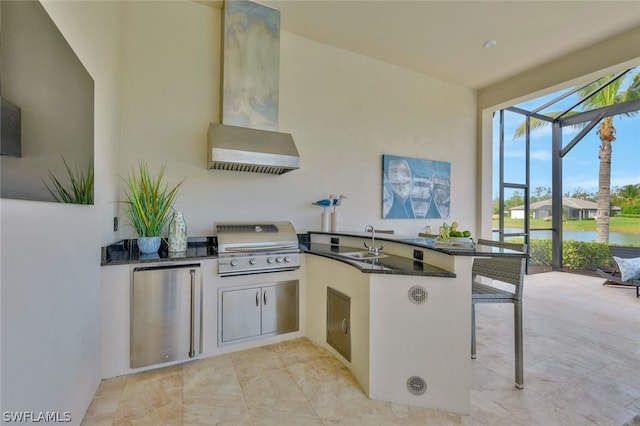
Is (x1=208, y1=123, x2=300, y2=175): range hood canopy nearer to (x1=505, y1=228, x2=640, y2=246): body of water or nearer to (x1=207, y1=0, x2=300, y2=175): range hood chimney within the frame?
(x1=207, y1=0, x2=300, y2=175): range hood chimney

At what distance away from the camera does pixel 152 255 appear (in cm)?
233

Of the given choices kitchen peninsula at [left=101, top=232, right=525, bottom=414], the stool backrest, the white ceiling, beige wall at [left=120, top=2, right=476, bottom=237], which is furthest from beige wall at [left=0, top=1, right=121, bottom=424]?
the stool backrest

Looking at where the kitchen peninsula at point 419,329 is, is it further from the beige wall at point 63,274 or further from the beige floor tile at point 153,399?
the beige wall at point 63,274

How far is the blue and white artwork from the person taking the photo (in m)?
4.02

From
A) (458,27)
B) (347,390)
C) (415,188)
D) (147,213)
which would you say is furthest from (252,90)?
(347,390)

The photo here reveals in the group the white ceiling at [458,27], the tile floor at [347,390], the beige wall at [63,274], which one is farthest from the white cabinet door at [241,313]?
the white ceiling at [458,27]

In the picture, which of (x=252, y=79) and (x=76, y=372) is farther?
(x=252, y=79)

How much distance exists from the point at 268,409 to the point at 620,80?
24.7 ft

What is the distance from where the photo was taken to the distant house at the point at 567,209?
222 inches

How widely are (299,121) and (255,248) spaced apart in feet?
5.49

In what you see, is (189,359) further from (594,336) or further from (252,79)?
(594,336)

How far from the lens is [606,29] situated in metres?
3.20

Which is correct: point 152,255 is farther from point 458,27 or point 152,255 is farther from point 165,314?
point 458,27

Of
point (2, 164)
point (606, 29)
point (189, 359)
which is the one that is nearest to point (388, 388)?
point (189, 359)
